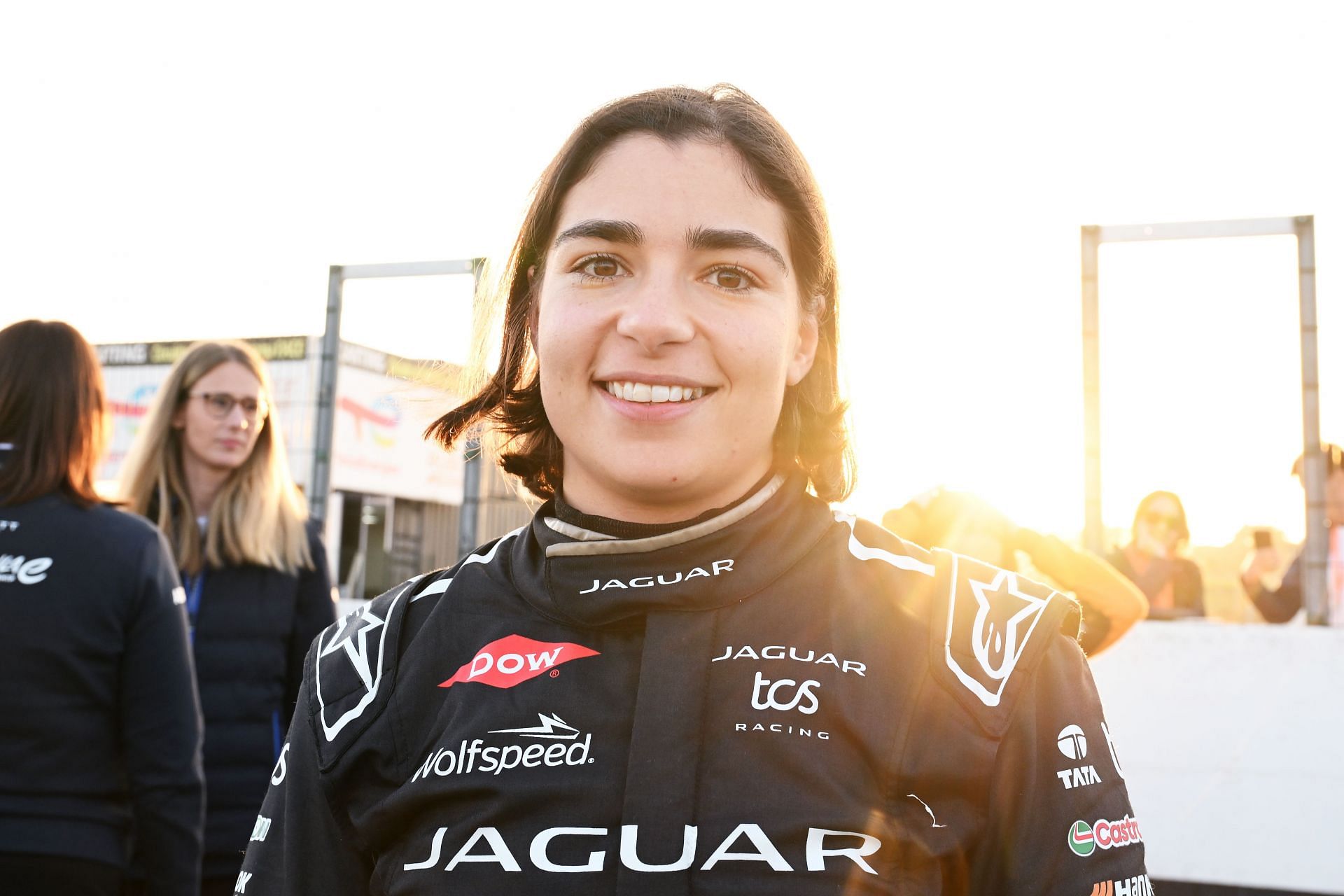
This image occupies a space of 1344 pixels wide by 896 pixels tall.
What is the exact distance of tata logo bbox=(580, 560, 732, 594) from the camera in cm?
148

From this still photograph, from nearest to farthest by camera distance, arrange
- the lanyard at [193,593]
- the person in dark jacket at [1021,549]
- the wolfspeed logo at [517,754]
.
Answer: the wolfspeed logo at [517,754] → the lanyard at [193,593] → the person in dark jacket at [1021,549]

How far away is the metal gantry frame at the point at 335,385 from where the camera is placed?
6.75 m

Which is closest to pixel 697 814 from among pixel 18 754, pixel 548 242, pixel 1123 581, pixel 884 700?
pixel 884 700

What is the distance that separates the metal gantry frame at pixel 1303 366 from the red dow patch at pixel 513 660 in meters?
4.43

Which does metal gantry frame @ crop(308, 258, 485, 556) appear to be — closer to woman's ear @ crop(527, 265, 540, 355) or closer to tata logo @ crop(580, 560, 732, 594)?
woman's ear @ crop(527, 265, 540, 355)

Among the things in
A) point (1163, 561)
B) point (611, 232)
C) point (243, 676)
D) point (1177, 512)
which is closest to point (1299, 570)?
point (1163, 561)

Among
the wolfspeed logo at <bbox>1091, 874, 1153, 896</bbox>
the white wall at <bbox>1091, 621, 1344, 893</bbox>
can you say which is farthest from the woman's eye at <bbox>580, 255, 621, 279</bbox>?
the white wall at <bbox>1091, 621, 1344, 893</bbox>

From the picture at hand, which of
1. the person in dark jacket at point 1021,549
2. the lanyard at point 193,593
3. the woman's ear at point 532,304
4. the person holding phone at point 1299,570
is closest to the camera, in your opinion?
the woman's ear at point 532,304

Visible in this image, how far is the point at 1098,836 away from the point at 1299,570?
4960 mm

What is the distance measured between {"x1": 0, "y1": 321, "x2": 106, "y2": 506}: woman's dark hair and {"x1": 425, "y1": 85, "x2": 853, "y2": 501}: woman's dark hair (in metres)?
1.40

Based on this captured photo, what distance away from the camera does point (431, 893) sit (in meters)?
1.37

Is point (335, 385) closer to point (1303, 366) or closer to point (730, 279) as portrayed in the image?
point (1303, 366)

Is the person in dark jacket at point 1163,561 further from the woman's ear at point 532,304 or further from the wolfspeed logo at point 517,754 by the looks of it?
the wolfspeed logo at point 517,754

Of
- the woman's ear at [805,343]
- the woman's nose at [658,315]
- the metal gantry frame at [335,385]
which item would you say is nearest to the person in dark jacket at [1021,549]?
the woman's ear at [805,343]
